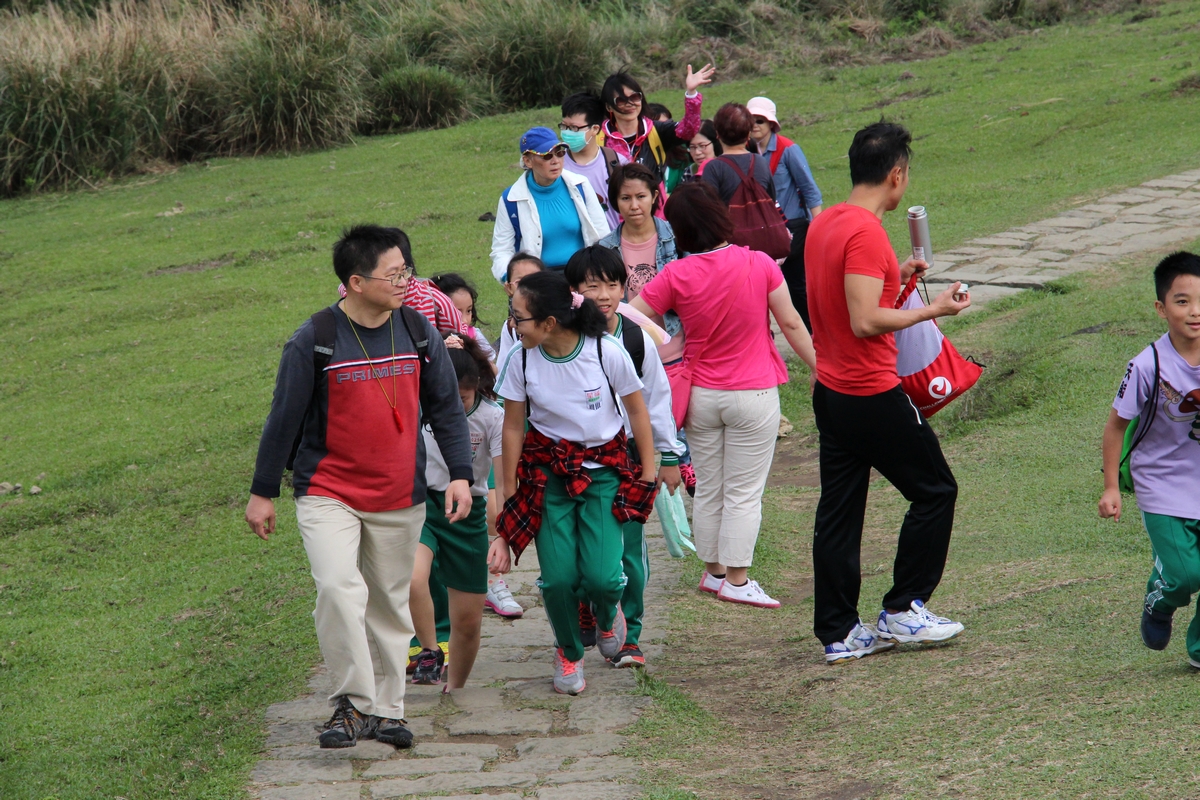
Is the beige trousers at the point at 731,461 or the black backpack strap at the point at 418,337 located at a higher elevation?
the black backpack strap at the point at 418,337

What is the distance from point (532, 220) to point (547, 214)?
95 millimetres

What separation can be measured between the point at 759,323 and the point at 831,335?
1025 mm

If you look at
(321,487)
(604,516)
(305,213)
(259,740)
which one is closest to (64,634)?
(259,740)

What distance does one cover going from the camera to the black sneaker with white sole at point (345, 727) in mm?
4102

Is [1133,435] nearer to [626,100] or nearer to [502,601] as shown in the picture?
[502,601]

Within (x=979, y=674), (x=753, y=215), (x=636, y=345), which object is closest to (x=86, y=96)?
(x=753, y=215)

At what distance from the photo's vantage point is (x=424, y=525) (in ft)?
15.3

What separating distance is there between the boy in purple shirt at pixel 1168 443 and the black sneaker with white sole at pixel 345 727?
2.50 m

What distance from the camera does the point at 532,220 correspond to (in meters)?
6.64

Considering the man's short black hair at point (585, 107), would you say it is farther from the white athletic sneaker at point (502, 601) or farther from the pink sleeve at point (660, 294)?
the white athletic sneaker at point (502, 601)

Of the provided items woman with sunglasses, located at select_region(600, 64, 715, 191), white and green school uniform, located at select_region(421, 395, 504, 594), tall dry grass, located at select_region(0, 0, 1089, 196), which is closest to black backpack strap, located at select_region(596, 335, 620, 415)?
white and green school uniform, located at select_region(421, 395, 504, 594)

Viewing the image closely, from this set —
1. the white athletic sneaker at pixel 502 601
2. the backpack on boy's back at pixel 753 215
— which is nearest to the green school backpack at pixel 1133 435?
the white athletic sneaker at pixel 502 601

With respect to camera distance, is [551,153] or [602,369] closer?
[602,369]

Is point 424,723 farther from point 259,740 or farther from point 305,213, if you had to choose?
point 305,213
